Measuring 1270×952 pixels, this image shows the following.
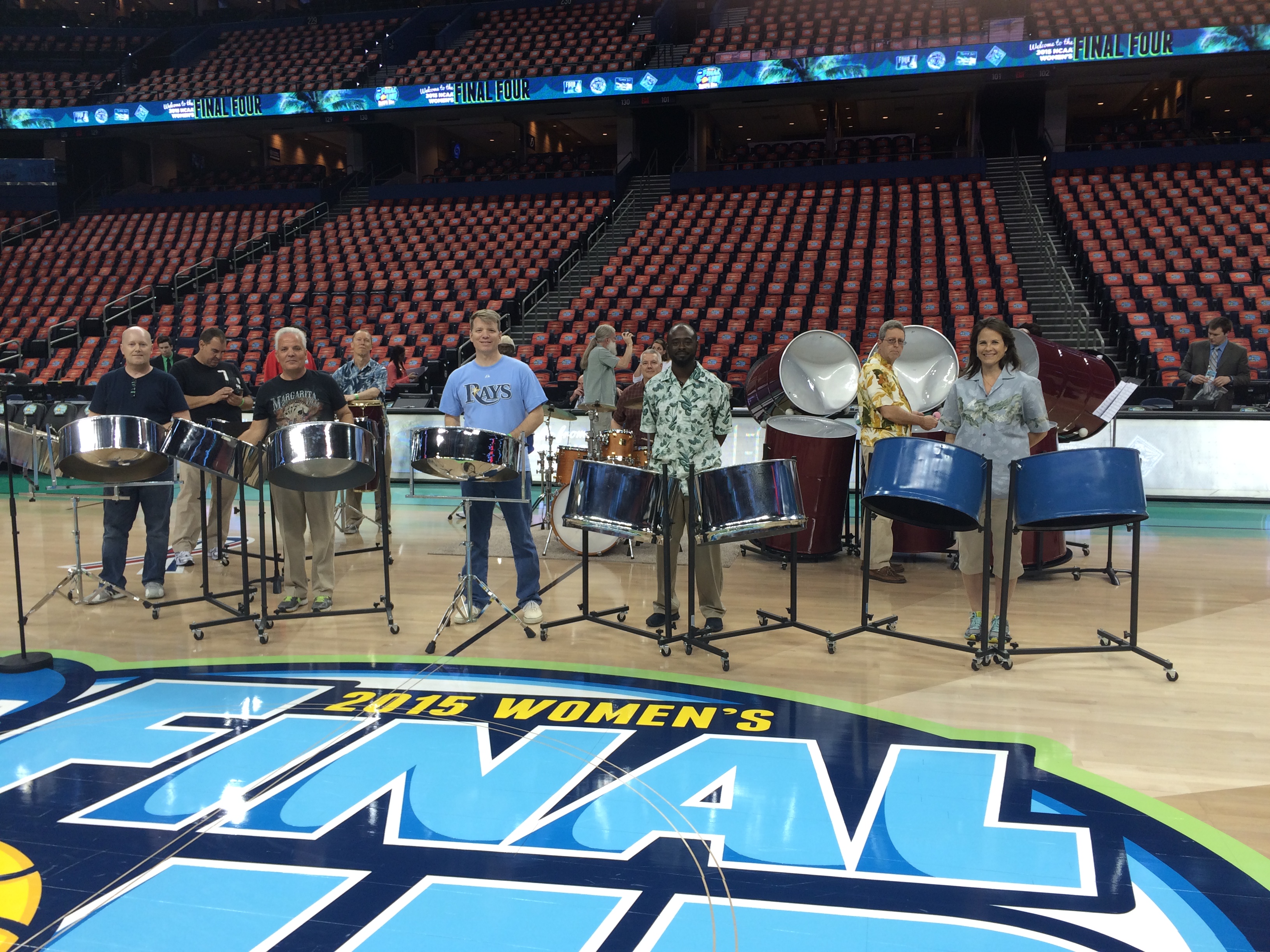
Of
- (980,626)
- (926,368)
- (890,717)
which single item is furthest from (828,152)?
(890,717)

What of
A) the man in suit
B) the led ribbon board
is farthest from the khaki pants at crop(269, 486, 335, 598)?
the led ribbon board

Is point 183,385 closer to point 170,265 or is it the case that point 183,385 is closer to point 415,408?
point 415,408

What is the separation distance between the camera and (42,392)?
11.8 metres

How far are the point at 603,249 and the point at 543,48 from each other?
6099 mm

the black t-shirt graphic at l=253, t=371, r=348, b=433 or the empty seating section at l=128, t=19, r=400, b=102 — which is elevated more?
A: the empty seating section at l=128, t=19, r=400, b=102

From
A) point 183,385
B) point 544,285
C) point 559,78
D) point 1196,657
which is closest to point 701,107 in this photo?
point 559,78

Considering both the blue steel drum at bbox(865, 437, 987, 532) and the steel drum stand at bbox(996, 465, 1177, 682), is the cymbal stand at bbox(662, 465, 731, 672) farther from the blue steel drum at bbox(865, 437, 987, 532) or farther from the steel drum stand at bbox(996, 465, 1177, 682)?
the steel drum stand at bbox(996, 465, 1177, 682)

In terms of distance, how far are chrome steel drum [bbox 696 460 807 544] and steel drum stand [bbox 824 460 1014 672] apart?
33 centimetres

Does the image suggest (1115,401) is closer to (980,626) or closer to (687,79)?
(980,626)

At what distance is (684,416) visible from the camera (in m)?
4.08

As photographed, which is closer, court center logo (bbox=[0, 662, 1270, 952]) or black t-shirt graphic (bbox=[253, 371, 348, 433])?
court center logo (bbox=[0, 662, 1270, 952])

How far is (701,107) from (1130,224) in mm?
8577

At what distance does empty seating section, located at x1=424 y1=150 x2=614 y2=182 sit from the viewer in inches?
757

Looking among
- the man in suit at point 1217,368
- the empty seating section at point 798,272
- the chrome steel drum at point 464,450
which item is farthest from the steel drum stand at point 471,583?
the empty seating section at point 798,272
